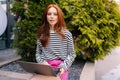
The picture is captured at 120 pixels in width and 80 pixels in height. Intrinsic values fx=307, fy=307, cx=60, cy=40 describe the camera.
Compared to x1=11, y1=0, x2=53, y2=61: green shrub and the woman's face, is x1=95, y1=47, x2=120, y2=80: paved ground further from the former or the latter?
the woman's face

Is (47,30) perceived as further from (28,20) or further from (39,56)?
(28,20)

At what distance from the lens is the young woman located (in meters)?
3.47

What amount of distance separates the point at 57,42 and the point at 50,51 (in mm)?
132

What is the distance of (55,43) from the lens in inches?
137

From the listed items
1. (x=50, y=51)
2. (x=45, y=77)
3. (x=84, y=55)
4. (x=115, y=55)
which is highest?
(x=50, y=51)

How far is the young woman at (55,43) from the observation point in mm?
3473

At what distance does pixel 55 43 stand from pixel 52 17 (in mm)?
298

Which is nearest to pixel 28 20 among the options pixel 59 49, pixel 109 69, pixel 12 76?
pixel 12 76

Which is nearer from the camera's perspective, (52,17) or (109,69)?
(52,17)

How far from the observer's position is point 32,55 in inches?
281

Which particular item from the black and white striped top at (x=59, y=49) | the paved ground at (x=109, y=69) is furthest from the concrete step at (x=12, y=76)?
the paved ground at (x=109, y=69)

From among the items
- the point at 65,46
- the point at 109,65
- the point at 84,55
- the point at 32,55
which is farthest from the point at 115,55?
the point at 65,46

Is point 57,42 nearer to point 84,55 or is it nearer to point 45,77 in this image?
point 45,77

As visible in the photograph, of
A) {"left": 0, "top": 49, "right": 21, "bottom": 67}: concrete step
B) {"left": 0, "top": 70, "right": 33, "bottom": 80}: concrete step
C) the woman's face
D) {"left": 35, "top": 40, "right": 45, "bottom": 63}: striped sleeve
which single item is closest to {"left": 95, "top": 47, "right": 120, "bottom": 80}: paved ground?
{"left": 0, "top": 49, "right": 21, "bottom": 67}: concrete step
